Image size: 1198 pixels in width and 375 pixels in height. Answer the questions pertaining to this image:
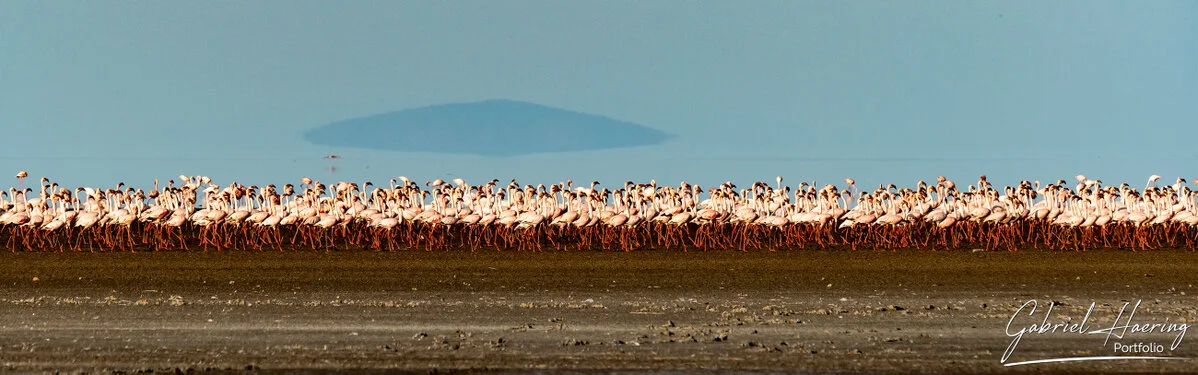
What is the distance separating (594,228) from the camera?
29109 mm

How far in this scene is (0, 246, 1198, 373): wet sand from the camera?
1181cm

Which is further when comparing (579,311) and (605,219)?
(605,219)

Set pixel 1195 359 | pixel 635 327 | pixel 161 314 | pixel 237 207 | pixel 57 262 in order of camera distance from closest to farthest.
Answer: pixel 1195 359
pixel 635 327
pixel 161 314
pixel 57 262
pixel 237 207

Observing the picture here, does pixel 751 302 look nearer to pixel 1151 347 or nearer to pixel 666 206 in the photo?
pixel 1151 347

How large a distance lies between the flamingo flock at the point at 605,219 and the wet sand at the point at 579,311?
2.81m

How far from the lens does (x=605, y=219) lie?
2830cm

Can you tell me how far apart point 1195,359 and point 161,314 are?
10499 mm

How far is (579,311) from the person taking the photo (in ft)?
50.5

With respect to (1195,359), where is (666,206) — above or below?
above

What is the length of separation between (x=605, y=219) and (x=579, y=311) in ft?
42.4

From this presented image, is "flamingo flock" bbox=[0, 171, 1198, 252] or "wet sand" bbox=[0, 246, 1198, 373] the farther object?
"flamingo flock" bbox=[0, 171, 1198, 252]

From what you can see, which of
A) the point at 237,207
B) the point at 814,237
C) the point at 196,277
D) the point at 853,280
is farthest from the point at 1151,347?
the point at 237,207

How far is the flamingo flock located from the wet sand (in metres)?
2.81

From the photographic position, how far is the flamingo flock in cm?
2784
